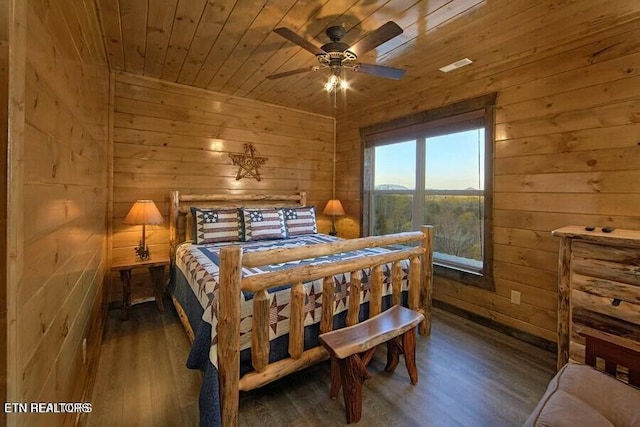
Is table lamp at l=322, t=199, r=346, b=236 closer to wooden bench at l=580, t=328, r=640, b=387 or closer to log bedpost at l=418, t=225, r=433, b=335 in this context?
log bedpost at l=418, t=225, r=433, b=335

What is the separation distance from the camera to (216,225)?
3.10 metres

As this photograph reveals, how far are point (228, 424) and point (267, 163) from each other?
9.99 feet

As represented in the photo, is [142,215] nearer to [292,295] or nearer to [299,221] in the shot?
[299,221]

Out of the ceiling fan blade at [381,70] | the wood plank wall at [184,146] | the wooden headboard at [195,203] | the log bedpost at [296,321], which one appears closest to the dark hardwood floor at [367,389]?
the log bedpost at [296,321]

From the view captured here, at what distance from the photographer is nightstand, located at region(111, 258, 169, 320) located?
2.71 metres

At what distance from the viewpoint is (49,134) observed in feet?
3.13

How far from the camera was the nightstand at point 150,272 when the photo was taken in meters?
2.71

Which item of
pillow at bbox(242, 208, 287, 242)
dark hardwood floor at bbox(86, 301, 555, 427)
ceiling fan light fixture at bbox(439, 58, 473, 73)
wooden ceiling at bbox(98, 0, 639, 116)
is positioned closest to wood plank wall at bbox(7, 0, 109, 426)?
dark hardwood floor at bbox(86, 301, 555, 427)

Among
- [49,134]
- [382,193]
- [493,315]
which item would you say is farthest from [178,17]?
[493,315]

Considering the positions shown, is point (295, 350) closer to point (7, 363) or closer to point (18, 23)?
point (7, 363)

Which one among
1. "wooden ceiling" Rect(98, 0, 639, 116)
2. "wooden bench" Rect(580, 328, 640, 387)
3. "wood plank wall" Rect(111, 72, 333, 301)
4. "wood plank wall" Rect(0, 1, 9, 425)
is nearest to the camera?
"wood plank wall" Rect(0, 1, 9, 425)

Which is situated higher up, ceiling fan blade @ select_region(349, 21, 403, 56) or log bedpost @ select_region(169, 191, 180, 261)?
ceiling fan blade @ select_region(349, 21, 403, 56)

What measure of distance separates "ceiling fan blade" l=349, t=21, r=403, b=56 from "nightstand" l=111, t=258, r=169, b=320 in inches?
101

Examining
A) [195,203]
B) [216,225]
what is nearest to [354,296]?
[216,225]
